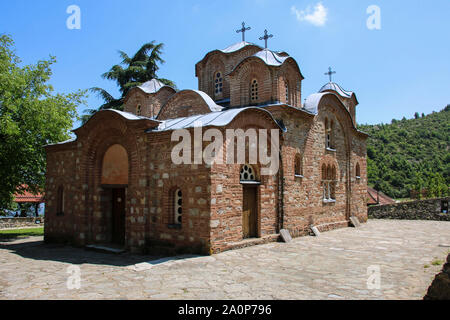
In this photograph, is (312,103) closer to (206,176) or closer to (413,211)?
(206,176)

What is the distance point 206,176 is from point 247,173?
2.08 metres

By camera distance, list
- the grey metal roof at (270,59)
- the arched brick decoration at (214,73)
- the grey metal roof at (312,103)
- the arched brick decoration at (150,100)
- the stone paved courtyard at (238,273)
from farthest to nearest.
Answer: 1. the arched brick decoration at (150,100)
2. the arched brick decoration at (214,73)
3. the grey metal roof at (312,103)
4. the grey metal roof at (270,59)
5. the stone paved courtyard at (238,273)

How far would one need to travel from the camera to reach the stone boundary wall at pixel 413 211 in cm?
2062

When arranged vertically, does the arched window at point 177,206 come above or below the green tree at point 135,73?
below

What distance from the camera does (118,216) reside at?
10.9 meters

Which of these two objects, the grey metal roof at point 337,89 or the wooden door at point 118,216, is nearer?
the wooden door at point 118,216

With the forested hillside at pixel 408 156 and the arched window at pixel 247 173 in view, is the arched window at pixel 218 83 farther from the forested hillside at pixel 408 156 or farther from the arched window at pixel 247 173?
the forested hillside at pixel 408 156

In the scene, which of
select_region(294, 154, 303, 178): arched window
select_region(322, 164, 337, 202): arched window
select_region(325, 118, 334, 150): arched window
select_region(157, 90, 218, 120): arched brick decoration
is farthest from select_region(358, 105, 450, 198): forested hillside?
select_region(157, 90, 218, 120): arched brick decoration

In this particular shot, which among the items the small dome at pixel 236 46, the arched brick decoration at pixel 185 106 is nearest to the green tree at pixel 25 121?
the arched brick decoration at pixel 185 106

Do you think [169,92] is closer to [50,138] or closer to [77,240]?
[50,138]

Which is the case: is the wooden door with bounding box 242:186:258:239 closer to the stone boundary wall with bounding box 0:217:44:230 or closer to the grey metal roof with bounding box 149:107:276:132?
the grey metal roof with bounding box 149:107:276:132

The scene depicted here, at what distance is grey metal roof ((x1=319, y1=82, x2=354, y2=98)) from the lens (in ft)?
60.5

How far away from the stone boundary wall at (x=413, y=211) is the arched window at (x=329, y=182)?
8.94m

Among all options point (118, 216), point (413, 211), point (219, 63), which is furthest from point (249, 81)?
point (413, 211)
